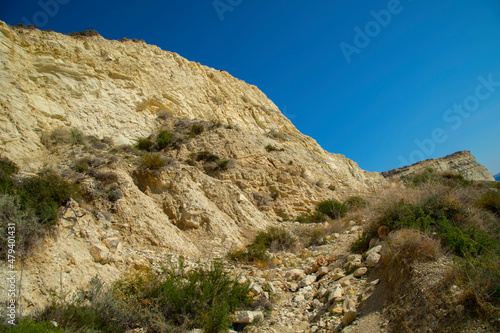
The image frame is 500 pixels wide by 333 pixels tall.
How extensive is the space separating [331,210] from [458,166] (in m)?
34.5

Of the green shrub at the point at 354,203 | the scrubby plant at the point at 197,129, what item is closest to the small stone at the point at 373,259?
the green shrub at the point at 354,203

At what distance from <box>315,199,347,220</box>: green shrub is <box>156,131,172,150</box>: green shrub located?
8464 mm

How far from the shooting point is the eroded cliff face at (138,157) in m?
6.14

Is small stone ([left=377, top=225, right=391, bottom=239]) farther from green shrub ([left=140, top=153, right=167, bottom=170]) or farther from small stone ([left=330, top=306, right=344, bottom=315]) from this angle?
green shrub ([left=140, top=153, right=167, bottom=170])

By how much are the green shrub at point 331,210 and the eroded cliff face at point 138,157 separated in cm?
106

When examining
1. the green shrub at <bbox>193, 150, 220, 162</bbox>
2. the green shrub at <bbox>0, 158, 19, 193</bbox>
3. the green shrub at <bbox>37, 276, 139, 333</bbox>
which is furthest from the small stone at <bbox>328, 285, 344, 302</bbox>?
the green shrub at <bbox>193, 150, 220, 162</bbox>

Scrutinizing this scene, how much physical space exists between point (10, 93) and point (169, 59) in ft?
38.5

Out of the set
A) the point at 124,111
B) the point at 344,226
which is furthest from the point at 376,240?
the point at 124,111

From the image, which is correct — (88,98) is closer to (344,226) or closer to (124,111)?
(124,111)

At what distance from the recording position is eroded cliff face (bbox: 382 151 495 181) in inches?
1381

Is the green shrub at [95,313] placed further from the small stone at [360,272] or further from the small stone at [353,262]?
the small stone at [353,262]

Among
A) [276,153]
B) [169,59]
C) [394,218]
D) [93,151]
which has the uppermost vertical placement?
[169,59]

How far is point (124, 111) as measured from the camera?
14766 mm

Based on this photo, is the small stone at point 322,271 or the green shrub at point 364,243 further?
the small stone at point 322,271
